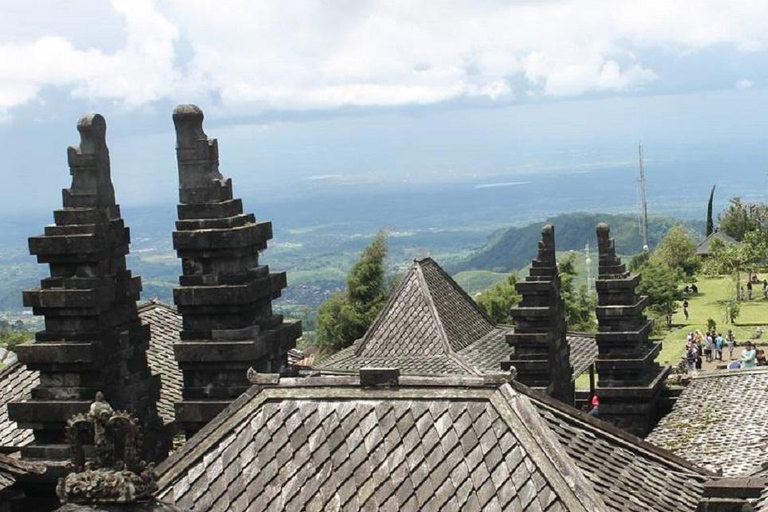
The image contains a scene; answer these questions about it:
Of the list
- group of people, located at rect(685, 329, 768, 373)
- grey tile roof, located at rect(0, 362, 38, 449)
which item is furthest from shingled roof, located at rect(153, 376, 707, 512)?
group of people, located at rect(685, 329, 768, 373)

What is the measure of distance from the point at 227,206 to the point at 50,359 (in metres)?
3.15

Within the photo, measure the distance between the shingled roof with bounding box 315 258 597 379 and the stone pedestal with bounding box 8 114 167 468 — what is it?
1384 centimetres

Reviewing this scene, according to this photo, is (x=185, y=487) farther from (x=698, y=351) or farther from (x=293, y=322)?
(x=698, y=351)

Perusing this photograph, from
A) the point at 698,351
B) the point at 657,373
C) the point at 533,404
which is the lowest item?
the point at 698,351

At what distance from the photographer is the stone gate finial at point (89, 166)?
18359 millimetres

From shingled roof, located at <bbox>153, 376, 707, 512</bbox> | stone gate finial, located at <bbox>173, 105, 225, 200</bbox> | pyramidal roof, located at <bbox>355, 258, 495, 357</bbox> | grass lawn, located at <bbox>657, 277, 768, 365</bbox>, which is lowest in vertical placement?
grass lawn, located at <bbox>657, 277, 768, 365</bbox>

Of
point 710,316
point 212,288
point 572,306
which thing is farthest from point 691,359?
point 212,288

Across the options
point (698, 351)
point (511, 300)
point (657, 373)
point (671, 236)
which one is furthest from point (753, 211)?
point (657, 373)

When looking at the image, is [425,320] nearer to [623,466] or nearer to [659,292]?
[623,466]

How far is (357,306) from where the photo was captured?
64.1 m

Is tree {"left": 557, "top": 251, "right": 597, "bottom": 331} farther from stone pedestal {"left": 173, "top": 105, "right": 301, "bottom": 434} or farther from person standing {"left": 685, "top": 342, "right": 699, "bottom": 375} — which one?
stone pedestal {"left": 173, "top": 105, "right": 301, "bottom": 434}

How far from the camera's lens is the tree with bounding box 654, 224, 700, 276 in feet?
325

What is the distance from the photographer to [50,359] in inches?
718

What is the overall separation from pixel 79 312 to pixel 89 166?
197 cm
